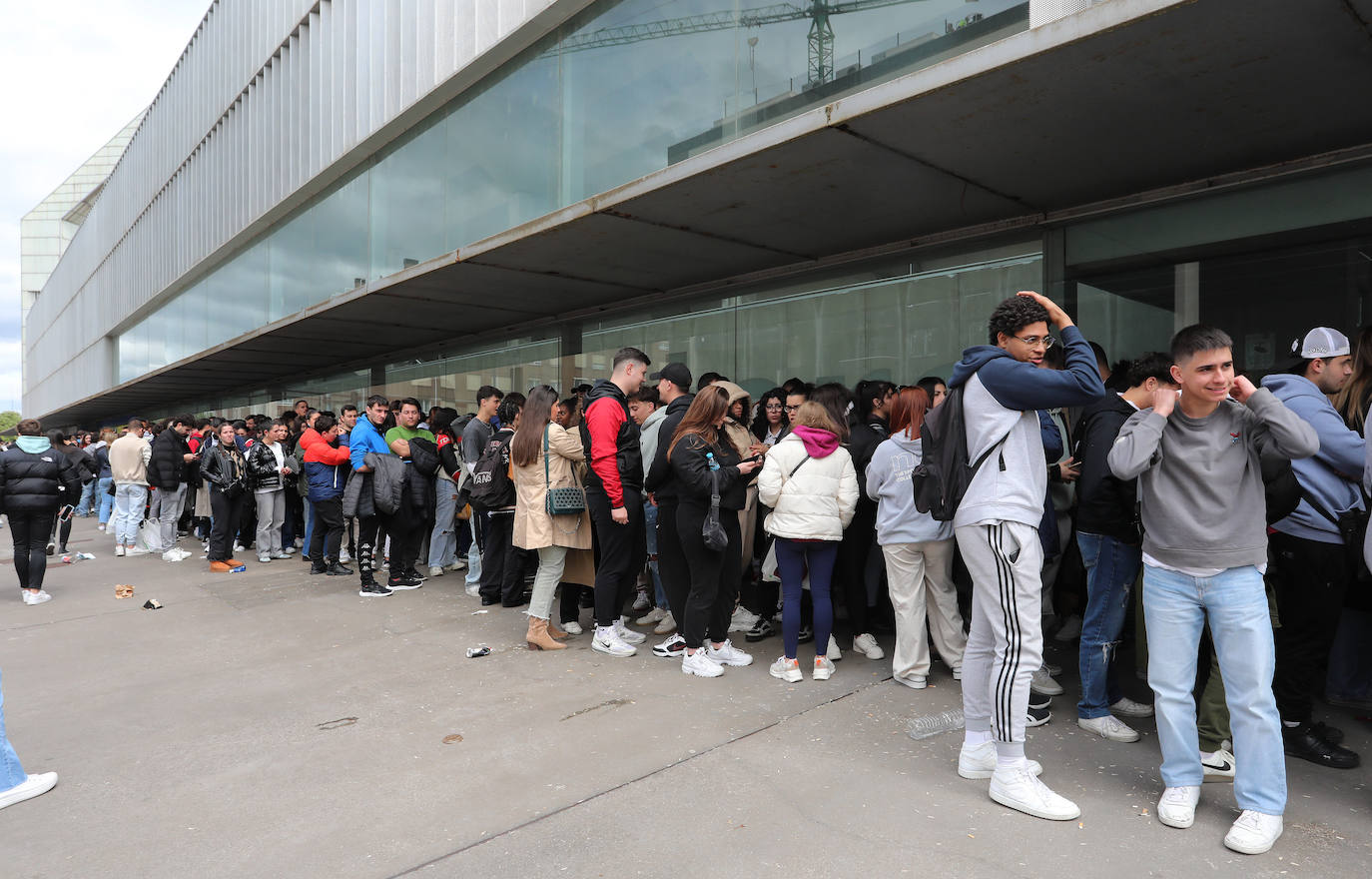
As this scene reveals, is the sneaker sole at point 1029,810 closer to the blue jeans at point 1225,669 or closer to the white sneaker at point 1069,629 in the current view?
the blue jeans at point 1225,669

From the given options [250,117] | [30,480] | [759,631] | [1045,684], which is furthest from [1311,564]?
[250,117]

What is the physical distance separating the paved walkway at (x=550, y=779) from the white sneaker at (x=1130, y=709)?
86 mm

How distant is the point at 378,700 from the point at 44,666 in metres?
3.14

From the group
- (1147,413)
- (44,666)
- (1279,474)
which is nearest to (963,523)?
(1147,413)

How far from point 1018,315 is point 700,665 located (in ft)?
9.82

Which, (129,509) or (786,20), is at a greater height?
(786,20)

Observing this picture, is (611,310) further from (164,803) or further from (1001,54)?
(164,803)

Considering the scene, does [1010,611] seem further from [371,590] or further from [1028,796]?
[371,590]

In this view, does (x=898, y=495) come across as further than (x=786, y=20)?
No

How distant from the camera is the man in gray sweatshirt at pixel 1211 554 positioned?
3.08 m

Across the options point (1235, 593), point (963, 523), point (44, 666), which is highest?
point (963, 523)

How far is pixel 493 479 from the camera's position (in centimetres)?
680

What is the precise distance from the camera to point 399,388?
50.5ft

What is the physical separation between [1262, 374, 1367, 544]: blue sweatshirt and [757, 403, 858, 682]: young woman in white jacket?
2.32 m
